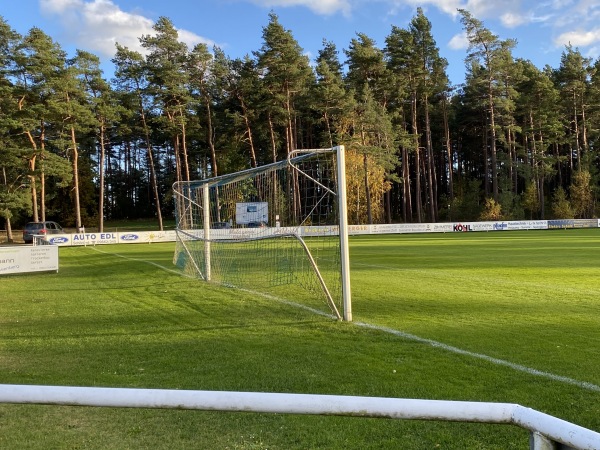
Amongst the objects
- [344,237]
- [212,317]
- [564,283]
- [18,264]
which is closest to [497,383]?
[344,237]

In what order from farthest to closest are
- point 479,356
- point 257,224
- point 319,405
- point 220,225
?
point 220,225, point 257,224, point 479,356, point 319,405

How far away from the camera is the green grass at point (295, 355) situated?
151 inches

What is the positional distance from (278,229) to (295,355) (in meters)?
6.13

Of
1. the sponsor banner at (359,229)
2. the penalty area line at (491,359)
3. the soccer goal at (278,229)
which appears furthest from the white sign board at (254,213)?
the sponsor banner at (359,229)

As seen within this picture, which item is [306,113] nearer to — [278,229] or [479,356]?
[278,229]

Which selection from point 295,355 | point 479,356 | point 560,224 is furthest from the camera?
point 560,224

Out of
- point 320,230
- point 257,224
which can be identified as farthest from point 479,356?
point 257,224

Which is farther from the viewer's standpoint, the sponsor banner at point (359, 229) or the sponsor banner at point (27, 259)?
the sponsor banner at point (359, 229)

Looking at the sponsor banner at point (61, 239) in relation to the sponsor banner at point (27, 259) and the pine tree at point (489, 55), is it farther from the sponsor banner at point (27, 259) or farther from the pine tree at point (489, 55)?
the pine tree at point (489, 55)

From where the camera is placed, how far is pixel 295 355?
19.6 ft

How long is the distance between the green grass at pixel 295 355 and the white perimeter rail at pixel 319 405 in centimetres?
209

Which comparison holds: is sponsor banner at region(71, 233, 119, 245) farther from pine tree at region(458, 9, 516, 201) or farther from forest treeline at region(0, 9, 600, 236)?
pine tree at region(458, 9, 516, 201)

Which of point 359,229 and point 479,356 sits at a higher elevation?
point 359,229

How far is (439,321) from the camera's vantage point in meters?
7.64
